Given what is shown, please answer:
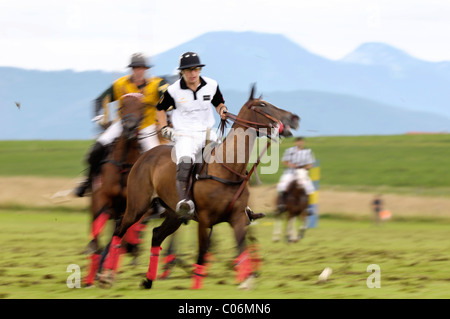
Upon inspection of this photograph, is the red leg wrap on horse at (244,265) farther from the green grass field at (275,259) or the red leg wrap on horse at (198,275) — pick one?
the red leg wrap on horse at (198,275)

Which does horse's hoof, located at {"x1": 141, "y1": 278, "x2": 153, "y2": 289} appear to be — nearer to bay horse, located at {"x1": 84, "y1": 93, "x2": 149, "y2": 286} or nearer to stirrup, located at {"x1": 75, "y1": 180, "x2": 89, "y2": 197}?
bay horse, located at {"x1": 84, "y1": 93, "x2": 149, "y2": 286}

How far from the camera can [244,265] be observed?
9.19 m

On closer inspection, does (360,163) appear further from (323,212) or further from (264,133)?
(264,133)

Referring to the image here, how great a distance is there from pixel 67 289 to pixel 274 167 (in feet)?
10.2

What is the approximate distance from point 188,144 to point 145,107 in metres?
1.54

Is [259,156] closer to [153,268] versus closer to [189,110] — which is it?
[189,110]

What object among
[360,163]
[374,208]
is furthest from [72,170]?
[374,208]

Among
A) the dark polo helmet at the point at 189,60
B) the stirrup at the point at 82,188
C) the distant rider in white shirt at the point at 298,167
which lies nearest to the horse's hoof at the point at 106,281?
the stirrup at the point at 82,188

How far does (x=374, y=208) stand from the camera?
23219mm

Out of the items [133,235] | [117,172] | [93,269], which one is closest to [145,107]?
[117,172]

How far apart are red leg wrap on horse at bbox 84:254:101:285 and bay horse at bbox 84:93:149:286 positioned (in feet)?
0.67

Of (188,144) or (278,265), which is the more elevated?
(188,144)

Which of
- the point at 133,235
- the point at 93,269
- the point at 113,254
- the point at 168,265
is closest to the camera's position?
the point at 113,254
